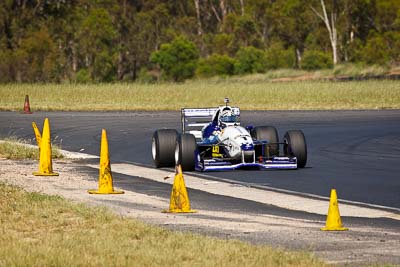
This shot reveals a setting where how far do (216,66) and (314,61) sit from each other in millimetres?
8170

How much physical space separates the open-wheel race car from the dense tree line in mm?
65883

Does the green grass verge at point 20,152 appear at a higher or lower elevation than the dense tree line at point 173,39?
lower

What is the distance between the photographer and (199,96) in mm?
56312

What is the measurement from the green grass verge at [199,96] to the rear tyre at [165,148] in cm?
2481

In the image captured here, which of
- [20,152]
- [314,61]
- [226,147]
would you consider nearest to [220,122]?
[226,147]

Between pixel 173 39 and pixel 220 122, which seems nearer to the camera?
pixel 220 122

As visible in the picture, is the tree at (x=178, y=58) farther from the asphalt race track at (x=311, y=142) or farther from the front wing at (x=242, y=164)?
the front wing at (x=242, y=164)

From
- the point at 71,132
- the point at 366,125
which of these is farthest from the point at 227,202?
the point at 366,125

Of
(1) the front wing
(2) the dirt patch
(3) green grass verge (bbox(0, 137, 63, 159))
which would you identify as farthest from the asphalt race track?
(2) the dirt patch

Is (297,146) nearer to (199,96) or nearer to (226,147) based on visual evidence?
(226,147)

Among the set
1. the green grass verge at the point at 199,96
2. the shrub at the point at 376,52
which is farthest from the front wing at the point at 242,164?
the shrub at the point at 376,52

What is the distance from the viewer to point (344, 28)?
95.2 m

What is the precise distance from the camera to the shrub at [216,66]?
9182 centimetres

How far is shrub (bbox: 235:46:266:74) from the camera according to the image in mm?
91525
